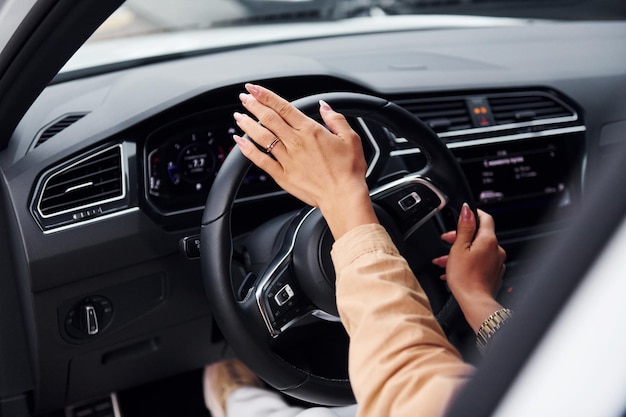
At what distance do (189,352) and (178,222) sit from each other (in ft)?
1.23

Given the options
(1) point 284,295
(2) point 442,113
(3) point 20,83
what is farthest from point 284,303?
(2) point 442,113

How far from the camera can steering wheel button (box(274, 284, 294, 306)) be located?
1.48 metres

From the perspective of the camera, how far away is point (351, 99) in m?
1.50

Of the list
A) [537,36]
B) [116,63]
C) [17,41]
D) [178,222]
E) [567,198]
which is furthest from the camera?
[537,36]

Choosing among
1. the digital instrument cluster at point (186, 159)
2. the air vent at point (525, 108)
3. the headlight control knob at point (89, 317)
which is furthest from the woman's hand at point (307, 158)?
the air vent at point (525, 108)

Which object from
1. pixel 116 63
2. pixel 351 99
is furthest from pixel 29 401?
pixel 351 99

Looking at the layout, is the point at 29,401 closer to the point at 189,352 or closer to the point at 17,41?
the point at 189,352

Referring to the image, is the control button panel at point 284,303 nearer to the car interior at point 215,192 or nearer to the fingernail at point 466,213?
the car interior at point 215,192

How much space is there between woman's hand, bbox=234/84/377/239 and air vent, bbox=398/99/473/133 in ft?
2.66

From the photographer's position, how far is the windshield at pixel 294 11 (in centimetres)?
239

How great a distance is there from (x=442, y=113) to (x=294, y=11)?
2.43ft

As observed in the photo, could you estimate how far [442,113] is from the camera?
2.08 m

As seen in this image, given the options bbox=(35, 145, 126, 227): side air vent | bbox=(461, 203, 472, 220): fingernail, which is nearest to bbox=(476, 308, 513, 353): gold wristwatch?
bbox=(461, 203, 472, 220): fingernail

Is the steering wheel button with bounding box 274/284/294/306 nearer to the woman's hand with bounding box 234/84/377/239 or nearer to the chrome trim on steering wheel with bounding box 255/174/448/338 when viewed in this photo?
the chrome trim on steering wheel with bounding box 255/174/448/338
